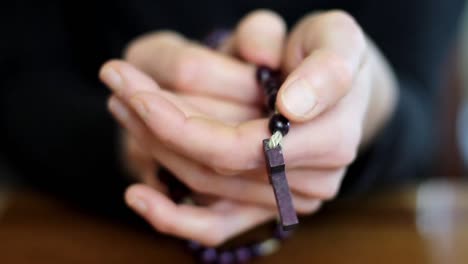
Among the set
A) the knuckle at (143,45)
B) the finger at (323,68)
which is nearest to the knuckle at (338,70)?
the finger at (323,68)

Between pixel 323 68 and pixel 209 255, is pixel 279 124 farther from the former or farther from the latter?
pixel 209 255

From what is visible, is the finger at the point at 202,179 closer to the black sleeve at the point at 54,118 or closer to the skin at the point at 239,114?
the skin at the point at 239,114

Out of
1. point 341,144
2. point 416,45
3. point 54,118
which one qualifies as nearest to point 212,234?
point 341,144

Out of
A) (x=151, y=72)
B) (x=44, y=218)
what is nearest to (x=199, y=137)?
(x=151, y=72)

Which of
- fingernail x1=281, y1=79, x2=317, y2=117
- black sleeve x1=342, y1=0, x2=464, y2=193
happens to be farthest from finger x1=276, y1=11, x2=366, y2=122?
black sleeve x1=342, y1=0, x2=464, y2=193

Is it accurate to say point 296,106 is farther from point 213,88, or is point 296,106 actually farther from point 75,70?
point 75,70

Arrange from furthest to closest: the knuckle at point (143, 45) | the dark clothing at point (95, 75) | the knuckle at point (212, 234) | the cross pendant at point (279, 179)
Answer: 1. the dark clothing at point (95, 75)
2. the knuckle at point (143, 45)
3. the knuckle at point (212, 234)
4. the cross pendant at point (279, 179)
